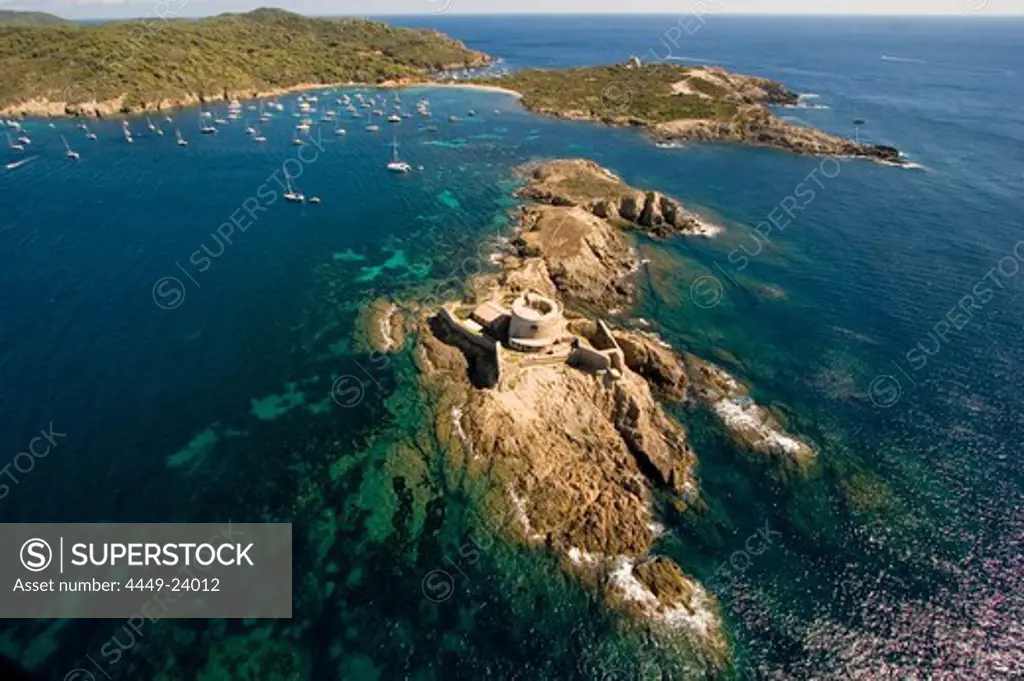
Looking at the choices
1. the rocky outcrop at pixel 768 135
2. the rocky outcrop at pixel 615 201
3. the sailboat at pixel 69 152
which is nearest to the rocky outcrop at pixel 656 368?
the rocky outcrop at pixel 615 201

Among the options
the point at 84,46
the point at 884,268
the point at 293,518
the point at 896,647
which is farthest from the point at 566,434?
the point at 84,46

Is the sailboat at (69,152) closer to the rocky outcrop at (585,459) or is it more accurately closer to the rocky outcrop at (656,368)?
the rocky outcrop at (585,459)

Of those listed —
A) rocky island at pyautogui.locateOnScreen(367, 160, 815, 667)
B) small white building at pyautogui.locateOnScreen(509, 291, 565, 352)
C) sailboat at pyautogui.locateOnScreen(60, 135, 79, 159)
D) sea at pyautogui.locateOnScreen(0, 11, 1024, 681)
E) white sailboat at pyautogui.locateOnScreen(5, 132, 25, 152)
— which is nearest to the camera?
sea at pyautogui.locateOnScreen(0, 11, 1024, 681)

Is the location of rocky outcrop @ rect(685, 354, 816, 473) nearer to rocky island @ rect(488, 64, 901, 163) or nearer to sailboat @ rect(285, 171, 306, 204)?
sailboat @ rect(285, 171, 306, 204)

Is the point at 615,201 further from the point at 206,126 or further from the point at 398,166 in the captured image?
the point at 206,126

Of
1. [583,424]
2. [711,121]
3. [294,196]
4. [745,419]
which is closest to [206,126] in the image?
[294,196]

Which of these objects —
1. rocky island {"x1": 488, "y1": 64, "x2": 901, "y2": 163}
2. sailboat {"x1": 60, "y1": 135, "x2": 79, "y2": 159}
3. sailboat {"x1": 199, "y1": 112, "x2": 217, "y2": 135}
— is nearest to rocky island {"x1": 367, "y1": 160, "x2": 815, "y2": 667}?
sailboat {"x1": 60, "y1": 135, "x2": 79, "y2": 159}
